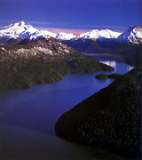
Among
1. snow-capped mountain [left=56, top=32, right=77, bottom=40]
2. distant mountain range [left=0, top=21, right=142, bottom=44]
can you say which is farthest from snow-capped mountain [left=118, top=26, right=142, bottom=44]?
snow-capped mountain [left=56, top=32, right=77, bottom=40]

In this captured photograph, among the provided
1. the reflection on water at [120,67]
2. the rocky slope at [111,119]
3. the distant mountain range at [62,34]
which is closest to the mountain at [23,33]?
the distant mountain range at [62,34]

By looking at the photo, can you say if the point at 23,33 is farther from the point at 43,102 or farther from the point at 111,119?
the point at 111,119

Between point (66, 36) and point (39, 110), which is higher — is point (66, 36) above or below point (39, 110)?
above

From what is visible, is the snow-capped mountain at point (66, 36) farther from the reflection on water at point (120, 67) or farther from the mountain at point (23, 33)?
the reflection on water at point (120, 67)

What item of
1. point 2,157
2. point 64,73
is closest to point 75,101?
point 64,73

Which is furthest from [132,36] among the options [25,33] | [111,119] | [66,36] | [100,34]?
[25,33]

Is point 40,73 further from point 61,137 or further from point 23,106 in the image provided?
point 61,137
